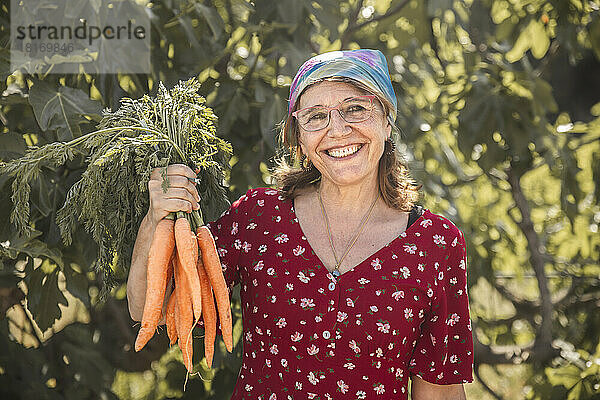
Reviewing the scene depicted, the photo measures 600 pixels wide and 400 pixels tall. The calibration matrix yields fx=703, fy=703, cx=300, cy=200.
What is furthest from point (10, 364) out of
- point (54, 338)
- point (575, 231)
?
point (575, 231)

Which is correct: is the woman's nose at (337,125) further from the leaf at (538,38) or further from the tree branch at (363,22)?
the leaf at (538,38)

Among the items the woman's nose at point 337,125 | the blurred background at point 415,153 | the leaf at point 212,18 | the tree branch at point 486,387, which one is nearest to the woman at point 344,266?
the woman's nose at point 337,125

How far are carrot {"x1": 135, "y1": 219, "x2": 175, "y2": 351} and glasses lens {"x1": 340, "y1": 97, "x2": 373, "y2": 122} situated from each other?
Answer: 0.35m

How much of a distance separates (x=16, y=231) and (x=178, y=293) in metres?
0.54

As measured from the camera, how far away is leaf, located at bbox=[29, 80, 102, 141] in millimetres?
1499

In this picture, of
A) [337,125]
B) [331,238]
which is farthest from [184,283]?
[337,125]

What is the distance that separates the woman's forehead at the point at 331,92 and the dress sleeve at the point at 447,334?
0.34m

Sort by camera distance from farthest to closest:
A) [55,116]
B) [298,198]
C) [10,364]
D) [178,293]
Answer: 1. [10,364]
2. [55,116]
3. [298,198]
4. [178,293]

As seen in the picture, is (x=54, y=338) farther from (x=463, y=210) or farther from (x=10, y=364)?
(x=463, y=210)

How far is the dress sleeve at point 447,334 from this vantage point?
4.14ft

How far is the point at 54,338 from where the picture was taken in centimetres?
198

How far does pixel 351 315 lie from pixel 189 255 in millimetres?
298

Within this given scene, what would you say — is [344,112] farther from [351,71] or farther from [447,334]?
[447,334]

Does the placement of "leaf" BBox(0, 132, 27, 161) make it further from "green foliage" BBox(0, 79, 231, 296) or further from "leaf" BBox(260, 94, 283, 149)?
"leaf" BBox(260, 94, 283, 149)
